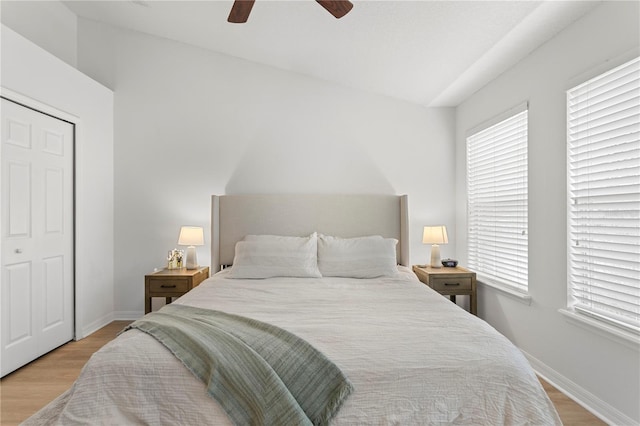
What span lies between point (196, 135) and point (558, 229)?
3.52 m

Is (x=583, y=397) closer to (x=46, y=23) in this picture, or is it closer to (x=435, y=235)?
(x=435, y=235)

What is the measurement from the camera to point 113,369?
154 cm

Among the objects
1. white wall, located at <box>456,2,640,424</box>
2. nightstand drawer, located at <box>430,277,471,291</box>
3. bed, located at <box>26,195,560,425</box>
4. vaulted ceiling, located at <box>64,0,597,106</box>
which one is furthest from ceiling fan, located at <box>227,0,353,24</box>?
nightstand drawer, located at <box>430,277,471,291</box>

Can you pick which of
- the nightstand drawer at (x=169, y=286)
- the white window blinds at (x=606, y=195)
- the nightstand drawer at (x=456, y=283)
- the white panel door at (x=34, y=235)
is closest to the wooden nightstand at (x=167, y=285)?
the nightstand drawer at (x=169, y=286)

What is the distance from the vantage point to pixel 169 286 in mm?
3605

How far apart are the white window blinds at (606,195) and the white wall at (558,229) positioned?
0.09m

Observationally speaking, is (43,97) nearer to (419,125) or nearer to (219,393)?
(219,393)

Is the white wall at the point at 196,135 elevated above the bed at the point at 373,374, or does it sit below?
above

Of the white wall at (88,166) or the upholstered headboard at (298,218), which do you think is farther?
the upholstered headboard at (298,218)

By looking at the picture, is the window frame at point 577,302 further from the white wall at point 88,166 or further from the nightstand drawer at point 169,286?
the white wall at point 88,166

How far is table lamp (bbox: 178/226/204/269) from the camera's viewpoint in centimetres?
383

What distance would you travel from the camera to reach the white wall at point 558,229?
83.0 inches

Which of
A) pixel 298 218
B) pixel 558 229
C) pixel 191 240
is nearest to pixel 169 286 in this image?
pixel 191 240

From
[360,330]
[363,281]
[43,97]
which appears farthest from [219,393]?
[43,97]
